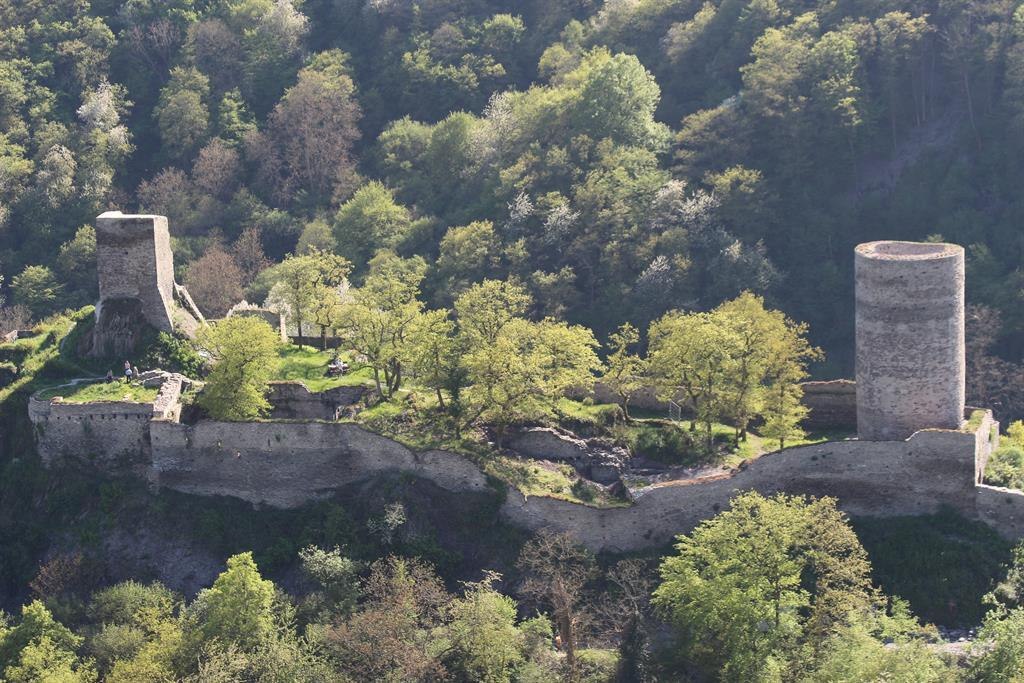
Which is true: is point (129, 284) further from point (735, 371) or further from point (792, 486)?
point (792, 486)

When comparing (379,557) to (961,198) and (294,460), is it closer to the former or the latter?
(294,460)

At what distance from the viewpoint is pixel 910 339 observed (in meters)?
60.4

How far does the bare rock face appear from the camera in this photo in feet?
206

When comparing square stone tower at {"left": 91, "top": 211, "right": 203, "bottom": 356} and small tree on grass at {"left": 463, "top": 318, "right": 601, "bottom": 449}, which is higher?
square stone tower at {"left": 91, "top": 211, "right": 203, "bottom": 356}

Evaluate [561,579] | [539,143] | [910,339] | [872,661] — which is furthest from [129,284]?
[539,143]

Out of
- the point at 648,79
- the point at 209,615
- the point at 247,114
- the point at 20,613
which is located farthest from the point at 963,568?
the point at 247,114

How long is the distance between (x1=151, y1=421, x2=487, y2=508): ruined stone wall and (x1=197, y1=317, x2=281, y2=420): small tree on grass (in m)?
1.33

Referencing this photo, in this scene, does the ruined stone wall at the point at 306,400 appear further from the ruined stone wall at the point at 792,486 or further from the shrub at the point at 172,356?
the ruined stone wall at the point at 792,486

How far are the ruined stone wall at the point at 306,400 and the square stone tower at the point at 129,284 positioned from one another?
4.52 metres

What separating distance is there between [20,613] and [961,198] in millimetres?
45562

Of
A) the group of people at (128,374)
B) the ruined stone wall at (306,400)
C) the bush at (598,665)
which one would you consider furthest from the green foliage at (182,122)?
the bush at (598,665)

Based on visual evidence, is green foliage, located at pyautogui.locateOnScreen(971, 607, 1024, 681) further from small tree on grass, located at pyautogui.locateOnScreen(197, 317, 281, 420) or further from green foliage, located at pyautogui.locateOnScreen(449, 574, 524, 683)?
small tree on grass, located at pyautogui.locateOnScreen(197, 317, 281, 420)

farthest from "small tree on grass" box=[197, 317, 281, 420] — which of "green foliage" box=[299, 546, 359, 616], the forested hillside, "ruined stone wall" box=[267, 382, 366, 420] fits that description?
the forested hillside

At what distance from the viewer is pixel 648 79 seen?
97.4 m
